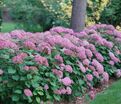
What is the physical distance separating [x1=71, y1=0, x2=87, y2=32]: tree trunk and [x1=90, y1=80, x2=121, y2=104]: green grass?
2.31 m

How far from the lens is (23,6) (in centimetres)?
1419

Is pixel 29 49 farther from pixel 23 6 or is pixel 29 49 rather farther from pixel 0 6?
pixel 0 6

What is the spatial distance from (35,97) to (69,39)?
6.48 feet

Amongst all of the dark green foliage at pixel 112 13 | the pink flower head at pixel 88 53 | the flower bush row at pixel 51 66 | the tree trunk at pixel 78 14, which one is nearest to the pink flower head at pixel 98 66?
the flower bush row at pixel 51 66

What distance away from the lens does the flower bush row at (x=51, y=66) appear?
531 cm

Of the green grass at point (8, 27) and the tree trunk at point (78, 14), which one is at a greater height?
the tree trunk at point (78, 14)

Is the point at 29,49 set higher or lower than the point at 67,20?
higher

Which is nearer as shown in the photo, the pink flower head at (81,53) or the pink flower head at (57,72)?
the pink flower head at (57,72)

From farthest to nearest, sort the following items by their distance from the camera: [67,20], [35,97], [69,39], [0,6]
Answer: [0,6], [67,20], [69,39], [35,97]

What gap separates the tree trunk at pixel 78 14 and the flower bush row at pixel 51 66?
139 cm

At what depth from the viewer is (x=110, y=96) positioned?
653 cm

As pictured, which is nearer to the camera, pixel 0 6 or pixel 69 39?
pixel 69 39

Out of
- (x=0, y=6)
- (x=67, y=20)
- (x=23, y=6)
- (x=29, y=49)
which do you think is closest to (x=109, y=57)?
(x=29, y=49)

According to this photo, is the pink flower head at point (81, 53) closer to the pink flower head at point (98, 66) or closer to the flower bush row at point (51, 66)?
the flower bush row at point (51, 66)
